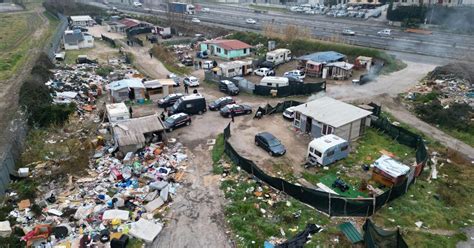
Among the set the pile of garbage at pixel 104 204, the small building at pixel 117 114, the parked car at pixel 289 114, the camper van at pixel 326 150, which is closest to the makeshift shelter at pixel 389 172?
the camper van at pixel 326 150

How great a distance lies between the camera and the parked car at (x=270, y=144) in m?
25.0

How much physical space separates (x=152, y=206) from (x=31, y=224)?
6305 millimetres

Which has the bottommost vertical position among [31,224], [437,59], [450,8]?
[31,224]

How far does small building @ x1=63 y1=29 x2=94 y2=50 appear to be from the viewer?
5953cm

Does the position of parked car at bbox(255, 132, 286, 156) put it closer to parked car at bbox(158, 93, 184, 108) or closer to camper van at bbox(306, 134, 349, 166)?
camper van at bbox(306, 134, 349, 166)

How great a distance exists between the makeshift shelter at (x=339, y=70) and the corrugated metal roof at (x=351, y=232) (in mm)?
26987

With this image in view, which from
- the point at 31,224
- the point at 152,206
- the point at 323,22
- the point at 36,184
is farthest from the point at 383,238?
the point at 323,22

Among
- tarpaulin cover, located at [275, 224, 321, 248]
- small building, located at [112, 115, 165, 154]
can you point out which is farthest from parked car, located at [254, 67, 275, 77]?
tarpaulin cover, located at [275, 224, 321, 248]

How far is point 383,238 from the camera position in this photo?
16312 millimetres

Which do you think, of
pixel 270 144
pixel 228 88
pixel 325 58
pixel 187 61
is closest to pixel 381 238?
pixel 270 144

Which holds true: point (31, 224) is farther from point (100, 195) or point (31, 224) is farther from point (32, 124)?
point (32, 124)

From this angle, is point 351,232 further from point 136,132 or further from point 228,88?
point 228,88

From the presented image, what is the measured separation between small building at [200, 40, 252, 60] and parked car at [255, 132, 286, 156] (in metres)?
28.6

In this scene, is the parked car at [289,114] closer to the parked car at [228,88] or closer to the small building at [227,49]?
the parked car at [228,88]
